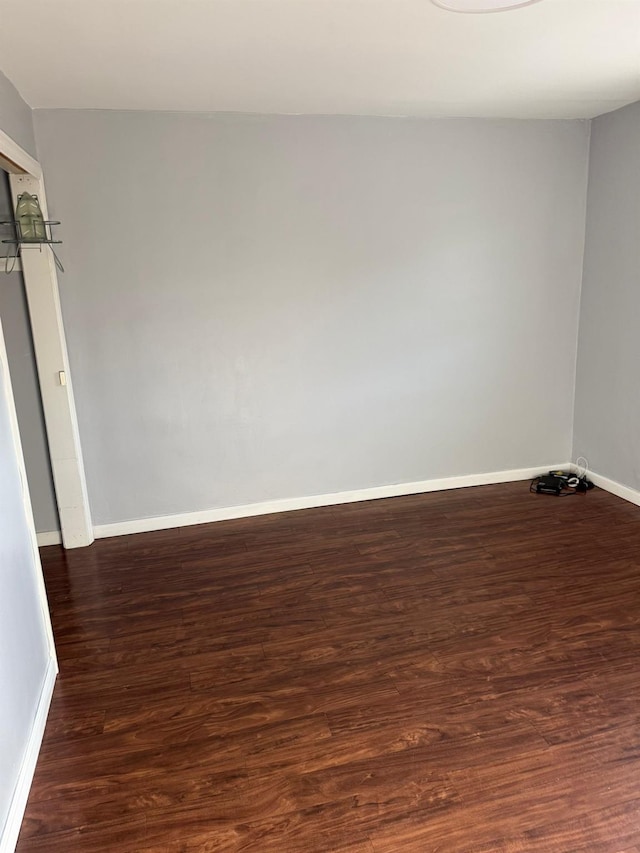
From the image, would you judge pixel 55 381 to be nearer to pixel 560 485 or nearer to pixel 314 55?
pixel 314 55

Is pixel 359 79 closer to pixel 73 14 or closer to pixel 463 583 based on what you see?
pixel 73 14

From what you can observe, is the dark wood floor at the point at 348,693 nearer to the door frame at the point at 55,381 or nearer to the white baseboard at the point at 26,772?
the white baseboard at the point at 26,772

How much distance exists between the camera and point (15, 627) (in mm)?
1971

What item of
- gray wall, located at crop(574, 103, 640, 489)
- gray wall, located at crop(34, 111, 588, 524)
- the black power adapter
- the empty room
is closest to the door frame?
the empty room

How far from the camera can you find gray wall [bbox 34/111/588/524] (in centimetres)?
343

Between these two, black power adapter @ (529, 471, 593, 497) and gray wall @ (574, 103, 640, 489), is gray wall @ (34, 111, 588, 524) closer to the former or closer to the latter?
gray wall @ (574, 103, 640, 489)

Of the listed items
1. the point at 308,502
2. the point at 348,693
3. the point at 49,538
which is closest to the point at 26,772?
the point at 348,693

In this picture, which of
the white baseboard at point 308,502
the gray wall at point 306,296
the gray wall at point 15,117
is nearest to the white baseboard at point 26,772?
the white baseboard at point 308,502

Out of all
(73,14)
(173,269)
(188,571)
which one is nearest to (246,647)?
(188,571)

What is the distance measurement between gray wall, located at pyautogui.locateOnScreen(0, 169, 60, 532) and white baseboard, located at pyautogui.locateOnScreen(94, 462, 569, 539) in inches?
13.4

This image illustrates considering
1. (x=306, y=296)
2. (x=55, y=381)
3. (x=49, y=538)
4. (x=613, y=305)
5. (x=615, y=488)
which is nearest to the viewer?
(x=55, y=381)

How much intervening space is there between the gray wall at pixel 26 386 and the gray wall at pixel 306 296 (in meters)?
0.22

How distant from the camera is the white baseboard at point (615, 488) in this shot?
3943 mm

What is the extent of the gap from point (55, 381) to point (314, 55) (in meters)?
2.11
